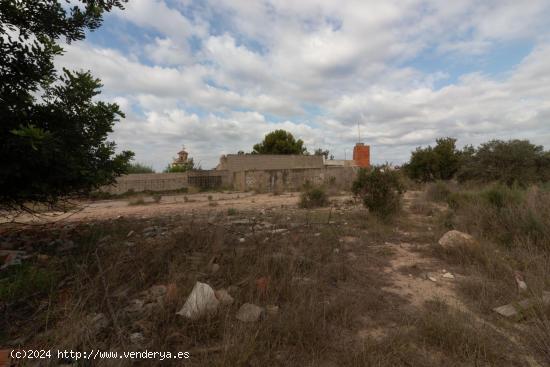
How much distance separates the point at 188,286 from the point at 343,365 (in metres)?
1.58

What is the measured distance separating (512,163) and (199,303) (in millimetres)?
16776

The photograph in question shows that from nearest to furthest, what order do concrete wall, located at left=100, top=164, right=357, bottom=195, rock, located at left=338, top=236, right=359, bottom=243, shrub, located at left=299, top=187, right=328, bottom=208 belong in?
1. rock, located at left=338, top=236, right=359, bottom=243
2. shrub, located at left=299, top=187, right=328, bottom=208
3. concrete wall, located at left=100, top=164, right=357, bottom=195

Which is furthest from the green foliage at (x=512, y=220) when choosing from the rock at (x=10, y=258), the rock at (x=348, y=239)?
the rock at (x=10, y=258)

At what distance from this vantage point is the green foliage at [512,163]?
13.3 m

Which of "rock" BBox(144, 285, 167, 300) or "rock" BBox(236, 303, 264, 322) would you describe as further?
"rock" BBox(144, 285, 167, 300)

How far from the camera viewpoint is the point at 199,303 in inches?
97.0

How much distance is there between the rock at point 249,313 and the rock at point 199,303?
0.73 feet

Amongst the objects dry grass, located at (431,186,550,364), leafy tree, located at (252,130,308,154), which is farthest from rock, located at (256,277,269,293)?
leafy tree, located at (252,130,308,154)

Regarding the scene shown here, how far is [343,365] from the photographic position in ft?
6.68

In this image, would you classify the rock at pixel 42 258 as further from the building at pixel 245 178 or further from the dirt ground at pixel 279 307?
the building at pixel 245 178

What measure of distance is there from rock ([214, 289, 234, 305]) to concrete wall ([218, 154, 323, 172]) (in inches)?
976

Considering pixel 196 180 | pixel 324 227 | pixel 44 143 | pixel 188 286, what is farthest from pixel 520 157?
pixel 196 180

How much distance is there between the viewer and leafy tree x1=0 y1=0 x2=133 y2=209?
3.37 m

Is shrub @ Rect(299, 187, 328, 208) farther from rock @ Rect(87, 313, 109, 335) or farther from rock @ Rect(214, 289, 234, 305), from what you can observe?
rock @ Rect(87, 313, 109, 335)
